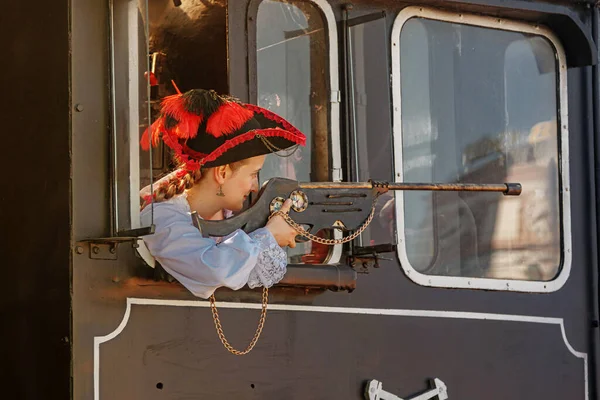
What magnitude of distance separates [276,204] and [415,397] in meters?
0.96

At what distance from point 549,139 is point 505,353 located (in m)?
0.88

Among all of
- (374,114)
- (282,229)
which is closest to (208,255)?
→ (282,229)

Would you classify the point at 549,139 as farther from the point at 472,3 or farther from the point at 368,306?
the point at 368,306

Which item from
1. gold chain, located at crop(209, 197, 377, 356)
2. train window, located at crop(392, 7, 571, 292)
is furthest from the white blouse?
train window, located at crop(392, 7, 571, 292)

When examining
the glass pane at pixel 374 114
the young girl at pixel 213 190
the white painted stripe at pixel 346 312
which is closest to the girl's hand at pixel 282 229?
the young girl at pixel 213 190

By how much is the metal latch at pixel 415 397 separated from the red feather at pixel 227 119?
1029 mm

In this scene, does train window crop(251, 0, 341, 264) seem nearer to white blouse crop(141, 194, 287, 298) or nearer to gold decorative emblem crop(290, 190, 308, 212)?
gold decorative emblem crop(290, 190, 308, 212)

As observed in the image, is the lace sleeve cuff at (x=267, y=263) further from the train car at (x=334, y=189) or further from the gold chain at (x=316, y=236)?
the train car at (x=334, y=189)

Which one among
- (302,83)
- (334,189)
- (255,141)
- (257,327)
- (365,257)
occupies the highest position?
(302,83)

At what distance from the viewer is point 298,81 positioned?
4.27 meters

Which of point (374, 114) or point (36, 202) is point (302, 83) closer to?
point (374, 114)

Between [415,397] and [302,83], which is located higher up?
[302,83]

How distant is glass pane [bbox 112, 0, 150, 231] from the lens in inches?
142

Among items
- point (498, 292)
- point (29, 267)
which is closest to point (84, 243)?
point (29, 267)
